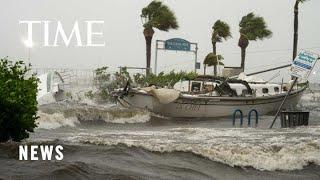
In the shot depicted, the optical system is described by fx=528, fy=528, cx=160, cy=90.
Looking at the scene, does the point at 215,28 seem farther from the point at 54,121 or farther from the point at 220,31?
the point at 54,121

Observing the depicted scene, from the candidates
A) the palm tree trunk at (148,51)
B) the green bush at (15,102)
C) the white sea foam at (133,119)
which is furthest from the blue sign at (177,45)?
the green bush at (15,102)

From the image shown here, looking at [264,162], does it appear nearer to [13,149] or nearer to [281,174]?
[281,174]

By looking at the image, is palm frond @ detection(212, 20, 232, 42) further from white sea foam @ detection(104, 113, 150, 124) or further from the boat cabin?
white sea foam @ detection(104, 113, 150, 124)

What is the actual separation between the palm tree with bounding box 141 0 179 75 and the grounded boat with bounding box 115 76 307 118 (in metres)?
17.4

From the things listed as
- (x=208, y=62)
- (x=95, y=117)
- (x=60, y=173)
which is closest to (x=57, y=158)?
(x=60, y=173)

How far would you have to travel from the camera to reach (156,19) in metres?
54.4

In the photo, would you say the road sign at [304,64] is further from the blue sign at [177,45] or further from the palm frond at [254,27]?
the palm frond at [254,27]

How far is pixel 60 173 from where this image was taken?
31.2 feet

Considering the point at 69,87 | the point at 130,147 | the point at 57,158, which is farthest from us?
the point at 69,87

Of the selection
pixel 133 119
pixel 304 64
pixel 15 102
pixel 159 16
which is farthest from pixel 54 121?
pixel 159 16

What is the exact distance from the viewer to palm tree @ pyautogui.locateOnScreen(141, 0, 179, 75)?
53906mm

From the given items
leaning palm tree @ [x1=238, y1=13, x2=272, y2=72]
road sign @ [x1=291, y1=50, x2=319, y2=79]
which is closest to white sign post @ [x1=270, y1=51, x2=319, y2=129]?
road sign @ [x1=291, y1=50, x2=319, y2=79]

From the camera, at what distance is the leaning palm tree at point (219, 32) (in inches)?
2478

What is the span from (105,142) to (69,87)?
34208mm
